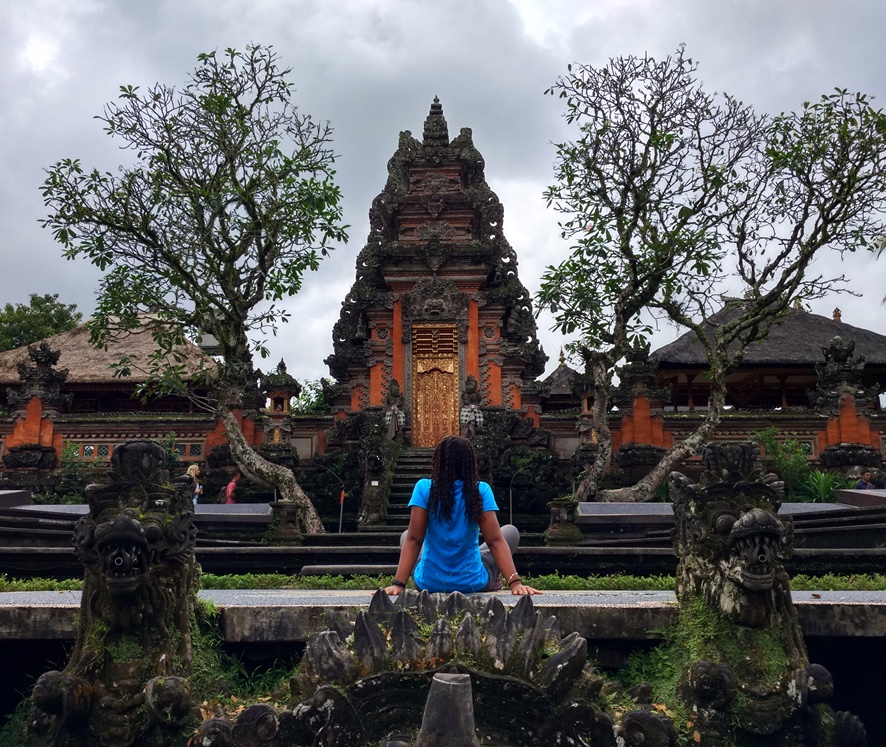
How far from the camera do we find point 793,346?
984 inches

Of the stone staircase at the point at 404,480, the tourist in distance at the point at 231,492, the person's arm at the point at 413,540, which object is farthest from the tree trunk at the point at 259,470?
the person's arm at the point at 413,540

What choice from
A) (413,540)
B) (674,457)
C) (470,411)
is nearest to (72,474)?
(470,411)

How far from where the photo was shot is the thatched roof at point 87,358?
76.6 feet

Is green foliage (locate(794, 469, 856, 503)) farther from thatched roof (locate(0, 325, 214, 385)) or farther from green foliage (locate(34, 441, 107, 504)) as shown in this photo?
thatched roof (locate(0, 325, 214, 385))

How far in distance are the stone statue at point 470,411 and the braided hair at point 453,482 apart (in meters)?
11.6

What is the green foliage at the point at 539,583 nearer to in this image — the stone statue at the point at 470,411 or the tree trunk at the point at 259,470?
the tree trunk at the point at 259,470

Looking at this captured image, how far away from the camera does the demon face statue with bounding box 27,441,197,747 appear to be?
2727mm

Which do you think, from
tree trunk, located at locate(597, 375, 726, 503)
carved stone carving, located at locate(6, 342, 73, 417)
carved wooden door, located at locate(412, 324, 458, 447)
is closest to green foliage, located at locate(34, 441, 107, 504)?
carved stone carving, located at locate(6, 342, 73, 417)

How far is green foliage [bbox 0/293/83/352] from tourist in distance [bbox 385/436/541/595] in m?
30.1

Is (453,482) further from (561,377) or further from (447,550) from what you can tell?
(561,377)

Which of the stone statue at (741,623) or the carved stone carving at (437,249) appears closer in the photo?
the stone statue at (741,623)

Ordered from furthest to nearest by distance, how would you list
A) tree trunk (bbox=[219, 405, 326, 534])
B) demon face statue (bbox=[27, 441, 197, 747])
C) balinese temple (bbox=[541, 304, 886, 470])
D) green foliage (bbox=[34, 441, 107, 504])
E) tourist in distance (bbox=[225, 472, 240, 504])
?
balinese temple (bbox=[541, 304, 886, 470]), green foliage (bbox=[34, 441, 107, 504]), tourist in distance (bbox=[225, 472, 240, 504]), tree trunk (bbox=[219, 405, 326, 534]), demon face statue (bbox=[27, 441, 197, 747])

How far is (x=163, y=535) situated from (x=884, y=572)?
6365 millimetres

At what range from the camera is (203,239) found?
1320 centimetres
